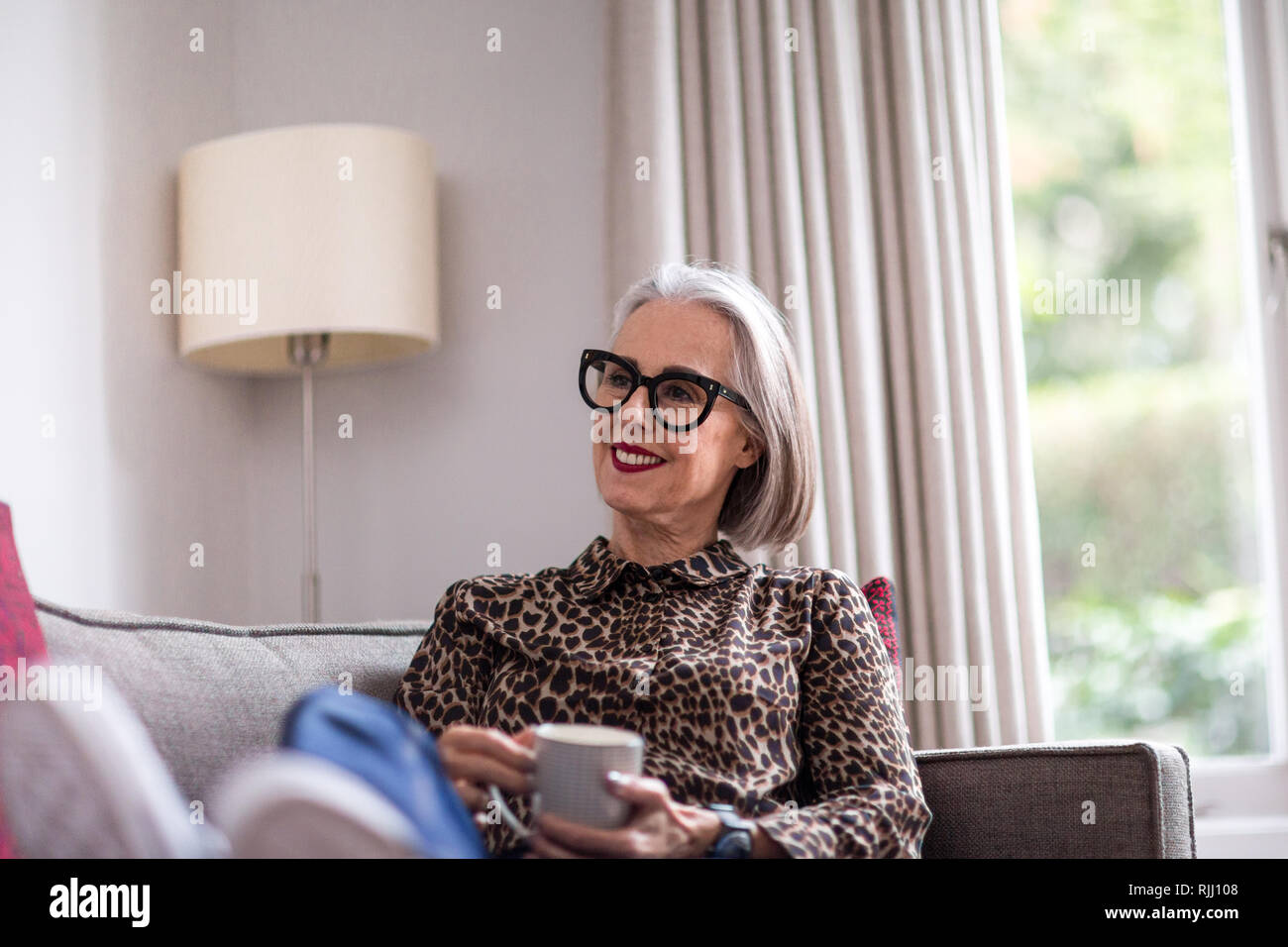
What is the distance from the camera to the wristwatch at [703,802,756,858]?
1066 millimetres


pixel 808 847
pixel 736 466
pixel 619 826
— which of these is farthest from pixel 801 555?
pixel 619 826

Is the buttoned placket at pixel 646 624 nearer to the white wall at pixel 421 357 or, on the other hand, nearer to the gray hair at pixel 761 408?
the gray hair at pixel 761 408

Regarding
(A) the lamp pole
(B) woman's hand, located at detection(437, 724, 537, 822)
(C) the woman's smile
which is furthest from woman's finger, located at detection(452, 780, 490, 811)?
(A) the lamp pole

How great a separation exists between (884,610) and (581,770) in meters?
0.81

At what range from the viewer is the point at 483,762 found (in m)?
0.97

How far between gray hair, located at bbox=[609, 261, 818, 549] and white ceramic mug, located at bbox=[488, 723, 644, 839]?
2.43 ft

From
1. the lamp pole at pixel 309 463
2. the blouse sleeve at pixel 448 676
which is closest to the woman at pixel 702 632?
the blouse sleeve at pixel 448 676

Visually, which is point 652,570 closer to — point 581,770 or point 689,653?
point 689,653

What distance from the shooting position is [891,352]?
2230 millimetres

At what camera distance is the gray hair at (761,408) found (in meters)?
1.56
